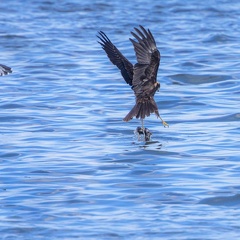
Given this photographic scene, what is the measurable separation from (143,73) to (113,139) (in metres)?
1.03

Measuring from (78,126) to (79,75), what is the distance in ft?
15.3

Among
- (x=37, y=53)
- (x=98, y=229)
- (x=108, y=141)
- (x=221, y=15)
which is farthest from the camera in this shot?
(x=221, y=15)

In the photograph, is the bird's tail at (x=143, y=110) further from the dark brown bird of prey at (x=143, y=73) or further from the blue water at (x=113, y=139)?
the blue water at (x=113, y=139)

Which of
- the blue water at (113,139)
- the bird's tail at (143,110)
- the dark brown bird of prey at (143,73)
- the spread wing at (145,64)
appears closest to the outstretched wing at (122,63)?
the dark brown bird of prey at (143,73)

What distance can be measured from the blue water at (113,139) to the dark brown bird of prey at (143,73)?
49 cm

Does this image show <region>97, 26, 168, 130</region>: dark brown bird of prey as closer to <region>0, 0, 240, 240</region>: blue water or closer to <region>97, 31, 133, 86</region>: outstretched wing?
<region>97, 31, 133, 86</region>: outstretched wing

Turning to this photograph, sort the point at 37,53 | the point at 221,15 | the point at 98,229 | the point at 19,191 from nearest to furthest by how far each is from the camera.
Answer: the point at 98,229
the point at 19,191
the point at 37,53
the point at 221,15

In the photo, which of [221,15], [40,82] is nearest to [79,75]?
[40,82]

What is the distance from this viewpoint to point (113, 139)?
11914 mm

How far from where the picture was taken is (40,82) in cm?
1666

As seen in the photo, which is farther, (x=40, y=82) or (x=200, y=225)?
(x=40, y=82)

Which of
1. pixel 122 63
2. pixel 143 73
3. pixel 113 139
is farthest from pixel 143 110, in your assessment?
pixel 122 63

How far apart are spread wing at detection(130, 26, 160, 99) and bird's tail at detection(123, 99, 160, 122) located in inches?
4.8

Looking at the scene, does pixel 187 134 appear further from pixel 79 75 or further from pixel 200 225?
pixel 79 75
